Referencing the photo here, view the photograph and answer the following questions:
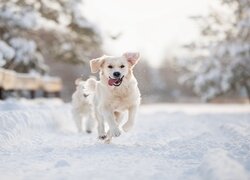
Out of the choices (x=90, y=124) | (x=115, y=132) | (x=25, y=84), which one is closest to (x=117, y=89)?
(x=115, y=132)

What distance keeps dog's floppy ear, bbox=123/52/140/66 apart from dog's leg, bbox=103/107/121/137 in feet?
2.84

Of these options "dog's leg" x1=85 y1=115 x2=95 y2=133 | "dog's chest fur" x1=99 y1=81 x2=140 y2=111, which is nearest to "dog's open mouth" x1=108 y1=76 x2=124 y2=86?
"dog's chest fur" x1=99 y1=81 x2=140 y2=111

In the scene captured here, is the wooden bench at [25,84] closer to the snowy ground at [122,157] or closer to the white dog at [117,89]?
the snowy ground at [122,157]

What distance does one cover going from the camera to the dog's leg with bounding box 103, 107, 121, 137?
25.3 feet

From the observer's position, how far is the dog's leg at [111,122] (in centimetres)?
770

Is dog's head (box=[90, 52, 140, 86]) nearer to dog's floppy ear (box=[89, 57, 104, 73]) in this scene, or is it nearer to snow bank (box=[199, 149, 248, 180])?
dog's floppy ear (box=[89, 57, 104, 73])

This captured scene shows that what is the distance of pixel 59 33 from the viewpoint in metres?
24.3

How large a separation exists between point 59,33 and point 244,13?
9030mm

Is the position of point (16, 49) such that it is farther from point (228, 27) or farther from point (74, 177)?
point (74, 177)

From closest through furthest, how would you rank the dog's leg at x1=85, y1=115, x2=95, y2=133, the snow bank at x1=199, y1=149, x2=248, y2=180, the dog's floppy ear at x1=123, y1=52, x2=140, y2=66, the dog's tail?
1. the snow bank at x1=199, y1=149, x2=248, y2=180
2. the dog's floppy ear at x1=123, y1=52, x2=140, y2=66
3. the dog's tail
4. the dog's leg at x1=85, y1=115, x2=95, y2=133

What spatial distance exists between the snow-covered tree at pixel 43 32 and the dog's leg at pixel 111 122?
13.2 meters

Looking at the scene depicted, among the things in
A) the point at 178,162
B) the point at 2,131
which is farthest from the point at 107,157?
the point at 2,131

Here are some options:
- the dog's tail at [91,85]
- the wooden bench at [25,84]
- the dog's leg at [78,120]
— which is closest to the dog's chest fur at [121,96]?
the dog's tail at [91,85]

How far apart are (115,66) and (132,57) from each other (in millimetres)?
467
